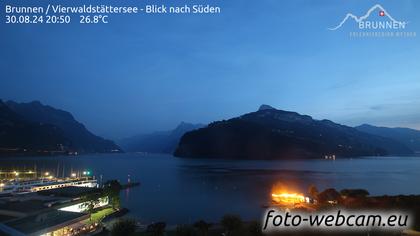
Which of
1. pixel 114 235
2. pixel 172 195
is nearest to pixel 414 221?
pixel 114 235

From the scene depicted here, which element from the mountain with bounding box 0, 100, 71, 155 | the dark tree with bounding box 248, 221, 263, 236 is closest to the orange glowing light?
the dark tree with bounding box 248, 221, 263, 236

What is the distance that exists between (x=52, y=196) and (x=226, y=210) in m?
19.5

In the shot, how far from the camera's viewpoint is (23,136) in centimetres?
17762

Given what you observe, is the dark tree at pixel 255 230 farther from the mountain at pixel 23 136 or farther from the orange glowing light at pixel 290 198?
the mountain at pixel 23 136

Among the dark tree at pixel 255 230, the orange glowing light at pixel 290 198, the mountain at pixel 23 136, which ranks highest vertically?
the mountain at pixel 23 136

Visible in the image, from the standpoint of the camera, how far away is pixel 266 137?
163625 millimetres

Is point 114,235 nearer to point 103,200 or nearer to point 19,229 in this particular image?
point 19,229

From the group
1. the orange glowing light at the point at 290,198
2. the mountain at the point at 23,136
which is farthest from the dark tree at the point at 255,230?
the mountain at the point at 23,136

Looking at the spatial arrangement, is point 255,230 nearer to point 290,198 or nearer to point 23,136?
point 290,198

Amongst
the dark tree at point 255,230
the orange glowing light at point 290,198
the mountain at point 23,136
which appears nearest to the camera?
the dark tree at point 255,230

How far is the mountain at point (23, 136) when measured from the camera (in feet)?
545

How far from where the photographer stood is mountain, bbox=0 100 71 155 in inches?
6545

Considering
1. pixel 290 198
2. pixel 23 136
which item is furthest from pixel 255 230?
pixel 23 136

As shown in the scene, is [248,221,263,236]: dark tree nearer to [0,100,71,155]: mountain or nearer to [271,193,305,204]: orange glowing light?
[271,193,305,204]: orange glowing light
